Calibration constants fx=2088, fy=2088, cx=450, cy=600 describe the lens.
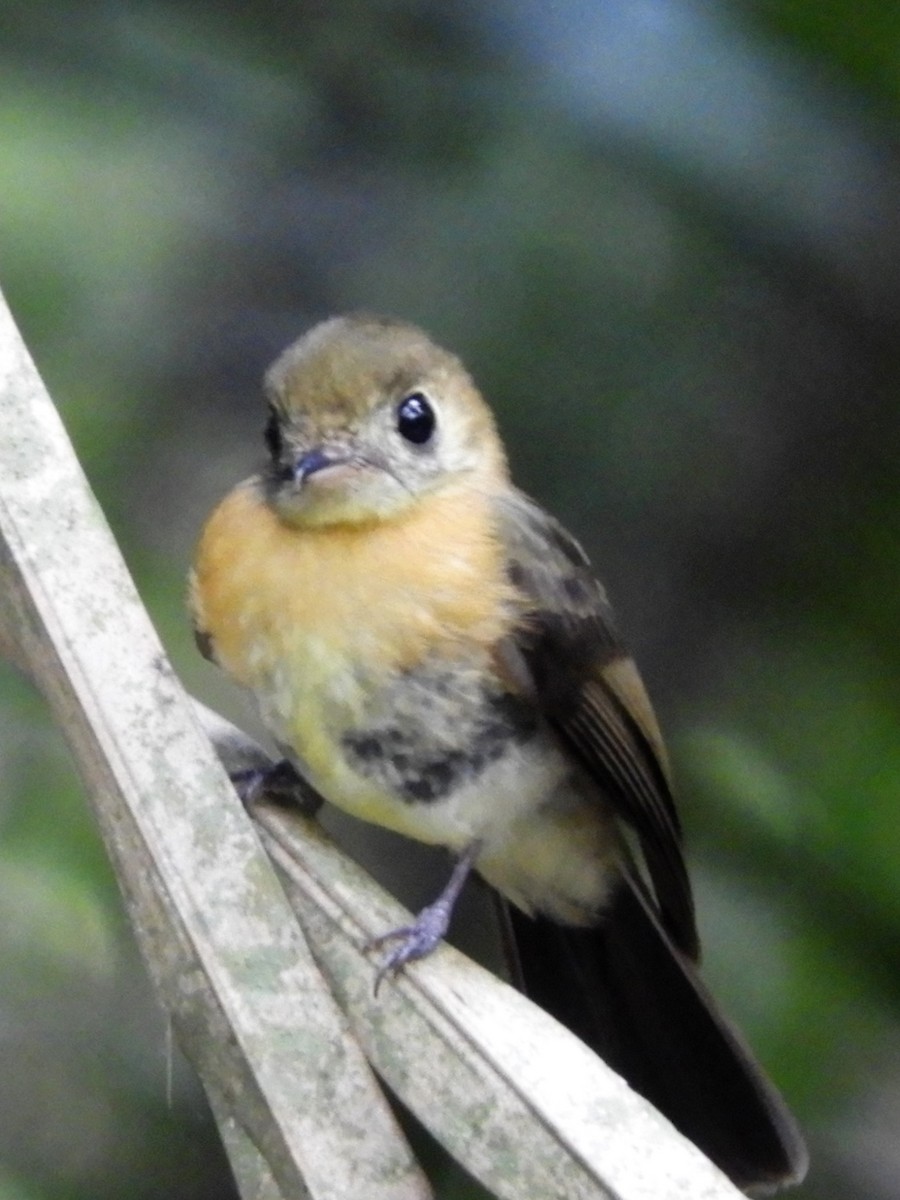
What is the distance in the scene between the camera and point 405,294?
2.62 m

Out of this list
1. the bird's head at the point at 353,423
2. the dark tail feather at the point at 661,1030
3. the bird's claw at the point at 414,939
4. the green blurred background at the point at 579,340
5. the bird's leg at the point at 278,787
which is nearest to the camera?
the bird's claw at the point at 414,939

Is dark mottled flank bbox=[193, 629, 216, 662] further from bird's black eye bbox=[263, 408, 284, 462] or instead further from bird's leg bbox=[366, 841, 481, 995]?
bird's leg bbox=[366, 841, 481, 995]

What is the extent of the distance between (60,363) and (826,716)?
98 centimetres

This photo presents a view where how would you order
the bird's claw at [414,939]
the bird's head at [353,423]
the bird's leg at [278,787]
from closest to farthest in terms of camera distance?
the bird's claw at [414,939] < the bird's leg at [278,787] < the bird's head at [353,423]

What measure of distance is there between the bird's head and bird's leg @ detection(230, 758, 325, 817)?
0.25 meters

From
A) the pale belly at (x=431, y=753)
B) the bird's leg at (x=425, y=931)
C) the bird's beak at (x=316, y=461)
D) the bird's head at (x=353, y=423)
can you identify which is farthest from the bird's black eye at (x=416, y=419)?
the bird's leg at (x=425, y=931)

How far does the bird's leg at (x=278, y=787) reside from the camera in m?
1.96

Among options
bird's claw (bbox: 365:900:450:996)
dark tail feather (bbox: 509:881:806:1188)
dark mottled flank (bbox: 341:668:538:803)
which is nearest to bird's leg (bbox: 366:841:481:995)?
bird's claw (bbox: 365:900:450:996)

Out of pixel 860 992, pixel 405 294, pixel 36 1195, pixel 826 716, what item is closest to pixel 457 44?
pixel 405 294

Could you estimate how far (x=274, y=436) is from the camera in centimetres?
216

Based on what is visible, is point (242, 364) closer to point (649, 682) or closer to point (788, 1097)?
point (649, 682)

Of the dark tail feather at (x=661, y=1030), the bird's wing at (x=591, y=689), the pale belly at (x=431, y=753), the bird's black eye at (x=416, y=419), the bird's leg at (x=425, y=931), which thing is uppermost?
the bird's black eye at (x=416, y=419)

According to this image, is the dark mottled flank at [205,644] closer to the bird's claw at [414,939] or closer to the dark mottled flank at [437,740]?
the dark mottled flank at [437,740]

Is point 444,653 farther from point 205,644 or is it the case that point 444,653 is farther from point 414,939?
point 414,939
